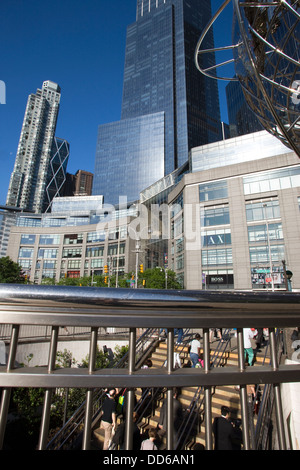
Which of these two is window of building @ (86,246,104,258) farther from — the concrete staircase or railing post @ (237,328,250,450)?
railing post @ (237,328,250,450)

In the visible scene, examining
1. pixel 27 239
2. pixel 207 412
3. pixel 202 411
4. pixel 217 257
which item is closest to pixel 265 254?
pixel 217 257

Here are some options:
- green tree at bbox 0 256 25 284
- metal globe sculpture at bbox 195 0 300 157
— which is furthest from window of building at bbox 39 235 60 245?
metal globe sculpture at bbox 195 0 300 157

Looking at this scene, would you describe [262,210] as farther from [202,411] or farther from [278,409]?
[278,409]

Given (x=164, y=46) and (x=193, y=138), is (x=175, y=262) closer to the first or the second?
(x=193, y=138)

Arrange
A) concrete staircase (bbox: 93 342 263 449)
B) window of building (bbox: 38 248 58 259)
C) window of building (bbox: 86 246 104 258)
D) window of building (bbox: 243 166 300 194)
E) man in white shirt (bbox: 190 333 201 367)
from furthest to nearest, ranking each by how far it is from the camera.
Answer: window of building (bbox: 38 248 58 259) < window of building (bbox: 86 246 104 258) < window of building (bbox: 243 166 300 194) < man in white shirt (bbox: 190 333 201 367) < concrete staircase (bbox: 93 342 263 449)

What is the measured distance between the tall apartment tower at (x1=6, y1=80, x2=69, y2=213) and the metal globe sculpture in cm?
13793

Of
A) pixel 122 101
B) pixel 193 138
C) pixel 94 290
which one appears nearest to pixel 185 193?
pixel 94 290

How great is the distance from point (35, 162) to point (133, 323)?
483 feet

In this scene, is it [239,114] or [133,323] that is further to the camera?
[239,114]

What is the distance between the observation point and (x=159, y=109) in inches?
4198

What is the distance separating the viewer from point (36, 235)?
76.3 meters

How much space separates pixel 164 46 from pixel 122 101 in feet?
93.3

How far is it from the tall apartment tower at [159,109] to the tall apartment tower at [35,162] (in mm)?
37664

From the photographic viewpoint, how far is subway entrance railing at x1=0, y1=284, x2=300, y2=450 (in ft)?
3.63
